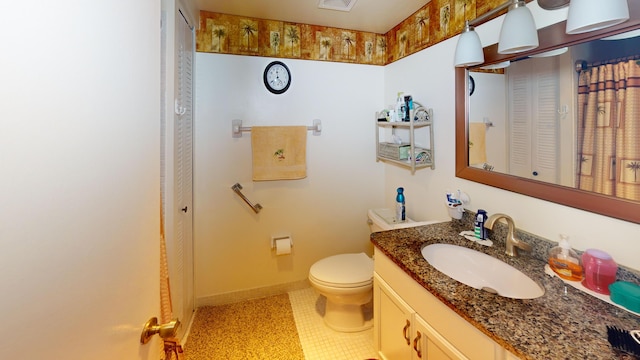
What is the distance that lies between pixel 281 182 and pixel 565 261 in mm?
1800

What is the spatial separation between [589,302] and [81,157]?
1.45 metres

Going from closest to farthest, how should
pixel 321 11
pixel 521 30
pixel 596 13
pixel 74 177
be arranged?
pixel 74 177 < pixel 596 13 < pixel 521 30 < pixel 321 11

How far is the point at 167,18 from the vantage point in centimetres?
143

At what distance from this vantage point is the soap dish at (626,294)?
870 mm

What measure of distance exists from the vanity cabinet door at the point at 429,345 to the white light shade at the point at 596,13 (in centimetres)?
114

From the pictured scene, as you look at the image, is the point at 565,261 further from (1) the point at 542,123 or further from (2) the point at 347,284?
(2) the point at 347,284

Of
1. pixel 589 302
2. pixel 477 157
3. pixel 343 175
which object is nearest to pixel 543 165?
pixel 477 157

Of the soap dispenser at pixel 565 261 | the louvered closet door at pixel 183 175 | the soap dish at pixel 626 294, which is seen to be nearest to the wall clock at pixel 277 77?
the louvered closet door at pixel 183 175

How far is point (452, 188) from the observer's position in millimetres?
1791

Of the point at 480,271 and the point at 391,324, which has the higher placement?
the point at 480,271

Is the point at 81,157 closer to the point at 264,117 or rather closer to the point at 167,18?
the point at 167,18

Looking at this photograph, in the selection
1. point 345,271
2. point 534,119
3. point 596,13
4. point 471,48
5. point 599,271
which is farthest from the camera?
point 345,271

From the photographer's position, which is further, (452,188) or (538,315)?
(452,188)

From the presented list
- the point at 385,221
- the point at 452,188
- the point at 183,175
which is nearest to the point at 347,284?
the point at 385,221
